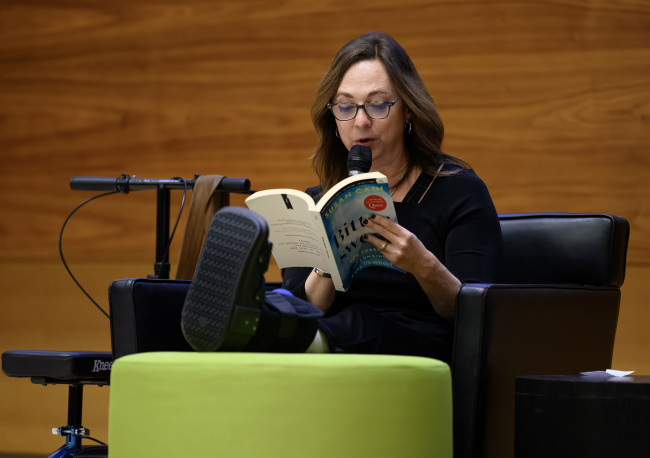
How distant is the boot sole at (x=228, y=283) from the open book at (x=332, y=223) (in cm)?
29

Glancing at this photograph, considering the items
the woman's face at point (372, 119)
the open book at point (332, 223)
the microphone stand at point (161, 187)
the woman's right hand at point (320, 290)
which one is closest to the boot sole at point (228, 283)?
the open book at point (332, 223)

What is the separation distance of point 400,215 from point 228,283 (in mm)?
710

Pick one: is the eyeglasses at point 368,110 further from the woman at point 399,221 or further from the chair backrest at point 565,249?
the chair backrest at point 565,249

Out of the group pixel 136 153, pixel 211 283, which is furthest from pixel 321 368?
pixel 136 153

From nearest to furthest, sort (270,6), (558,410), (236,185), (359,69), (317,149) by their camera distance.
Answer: (558,410) < (359,69) < (317,149) < (236,185) < (270,6)

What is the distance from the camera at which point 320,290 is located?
183 centimetres

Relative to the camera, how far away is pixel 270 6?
3.27 m

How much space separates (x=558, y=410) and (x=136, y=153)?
7.84 ft

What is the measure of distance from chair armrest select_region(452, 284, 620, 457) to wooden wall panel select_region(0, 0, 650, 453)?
4.52ft

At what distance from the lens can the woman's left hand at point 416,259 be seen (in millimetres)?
1591

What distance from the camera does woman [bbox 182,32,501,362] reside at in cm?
164

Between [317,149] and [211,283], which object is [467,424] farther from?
[317,149]

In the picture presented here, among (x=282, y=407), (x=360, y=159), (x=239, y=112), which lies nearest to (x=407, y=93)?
(x=360, y=159)

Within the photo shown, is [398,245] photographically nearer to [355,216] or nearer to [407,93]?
[355,216]
